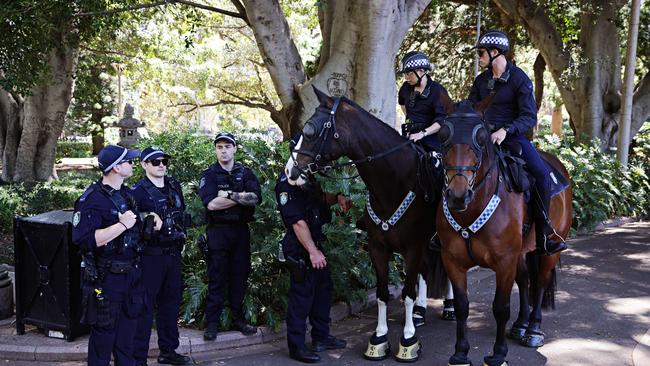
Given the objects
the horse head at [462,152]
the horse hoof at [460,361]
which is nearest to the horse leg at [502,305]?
the horse hoof at [460,361]

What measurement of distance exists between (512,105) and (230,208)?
2904 mm

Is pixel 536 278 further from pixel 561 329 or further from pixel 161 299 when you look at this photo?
pixel 161 299

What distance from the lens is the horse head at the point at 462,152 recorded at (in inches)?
174

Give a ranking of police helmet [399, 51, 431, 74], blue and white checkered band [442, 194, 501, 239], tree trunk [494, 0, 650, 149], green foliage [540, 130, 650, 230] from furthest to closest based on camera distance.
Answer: tree trunk [494, 0, 650, 149], green foliage [540, 130, 650, 230], police helmet [399, 51, 431, 74], blue and white checkered band [442, 194, 501, 239]

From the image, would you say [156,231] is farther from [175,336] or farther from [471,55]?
[471,55]

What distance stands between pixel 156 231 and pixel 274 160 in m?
3.71

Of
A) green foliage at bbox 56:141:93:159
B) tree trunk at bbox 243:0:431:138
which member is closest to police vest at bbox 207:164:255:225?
tree trunk at bbox 243:0:431:138

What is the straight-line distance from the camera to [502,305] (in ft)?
17.1

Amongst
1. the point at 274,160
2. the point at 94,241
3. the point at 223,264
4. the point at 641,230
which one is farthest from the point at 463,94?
the point at 94,241

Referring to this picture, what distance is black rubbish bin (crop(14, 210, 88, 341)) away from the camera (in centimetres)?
590

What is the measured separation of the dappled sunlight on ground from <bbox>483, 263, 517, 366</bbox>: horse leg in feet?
2.19

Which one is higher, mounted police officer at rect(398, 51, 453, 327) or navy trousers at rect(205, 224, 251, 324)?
mounted police officer at rect(398, 51, 453, 327)

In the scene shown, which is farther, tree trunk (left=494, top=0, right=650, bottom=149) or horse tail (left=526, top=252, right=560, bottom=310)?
tree trunk (left=494, top=0, right=650, bottom=149)

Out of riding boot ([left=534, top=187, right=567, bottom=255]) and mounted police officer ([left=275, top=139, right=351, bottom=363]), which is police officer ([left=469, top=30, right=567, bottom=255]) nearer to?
riding boot ([left=534, top=187, right=567, bottom=255])
